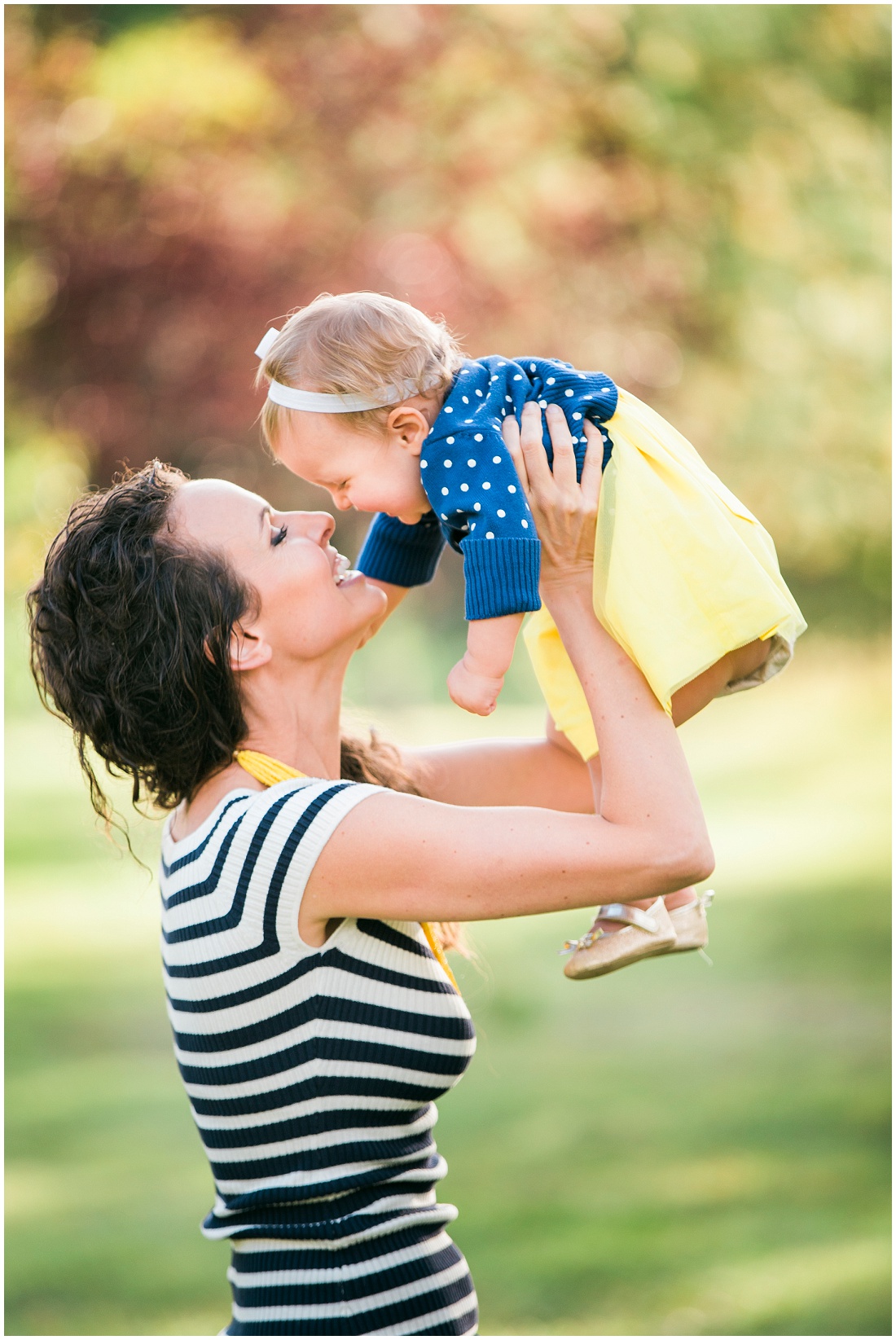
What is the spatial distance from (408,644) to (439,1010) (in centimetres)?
789

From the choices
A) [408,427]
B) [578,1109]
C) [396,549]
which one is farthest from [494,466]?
[578,1109]

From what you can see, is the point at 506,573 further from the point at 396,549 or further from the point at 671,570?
the point at 396,549

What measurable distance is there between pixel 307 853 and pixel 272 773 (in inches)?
8.0

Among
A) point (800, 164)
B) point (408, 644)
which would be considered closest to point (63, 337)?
point (408, 644)

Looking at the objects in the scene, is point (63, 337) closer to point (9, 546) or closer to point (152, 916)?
point (9, 546)

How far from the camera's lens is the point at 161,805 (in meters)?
1.81

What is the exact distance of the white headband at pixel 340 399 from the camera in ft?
5.76

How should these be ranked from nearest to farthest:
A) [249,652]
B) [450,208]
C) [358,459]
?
[249,652]
[358,459]
[450,208]

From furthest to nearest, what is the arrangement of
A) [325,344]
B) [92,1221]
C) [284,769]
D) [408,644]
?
[408,644] < [92,1221] < [325,344] < [284,769]

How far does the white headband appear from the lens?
176 centimetres

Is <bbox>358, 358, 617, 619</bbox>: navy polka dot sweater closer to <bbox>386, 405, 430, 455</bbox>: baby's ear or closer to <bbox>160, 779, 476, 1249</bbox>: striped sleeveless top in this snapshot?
<bbox>386, 405, 430, 455</bbox>: baby's ear

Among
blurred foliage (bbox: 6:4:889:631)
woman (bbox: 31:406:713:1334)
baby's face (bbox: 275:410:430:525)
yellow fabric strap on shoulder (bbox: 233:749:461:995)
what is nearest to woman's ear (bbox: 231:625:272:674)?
woman (bbox: 31:406:713:1334)

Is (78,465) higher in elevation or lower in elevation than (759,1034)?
higher

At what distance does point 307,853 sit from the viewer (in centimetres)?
148
